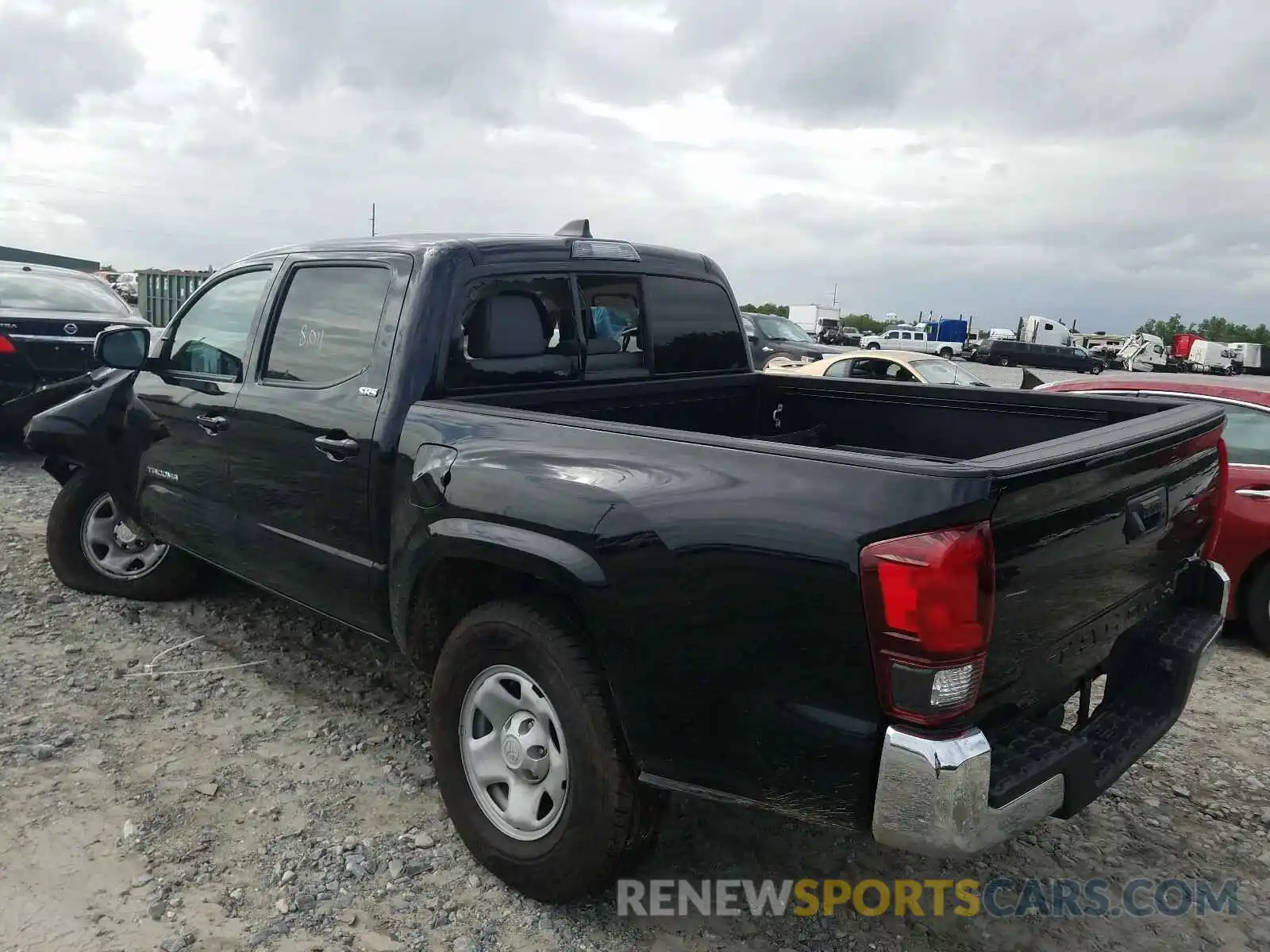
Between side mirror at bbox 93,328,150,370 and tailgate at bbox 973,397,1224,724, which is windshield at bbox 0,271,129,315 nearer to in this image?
side mirror at bbox 93,328,150,370

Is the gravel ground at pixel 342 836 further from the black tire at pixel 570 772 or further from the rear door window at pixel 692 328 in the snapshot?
the rear door window at pixel 692 328

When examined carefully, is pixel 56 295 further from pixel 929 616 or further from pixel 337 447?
pixel 929 616

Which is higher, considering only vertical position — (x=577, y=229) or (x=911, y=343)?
(x=577, y=229)

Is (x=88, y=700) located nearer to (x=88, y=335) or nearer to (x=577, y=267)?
(x=577, y=267)

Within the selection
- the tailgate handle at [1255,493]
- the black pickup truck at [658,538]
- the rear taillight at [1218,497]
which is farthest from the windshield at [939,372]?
the rear taillight at [1218,497]

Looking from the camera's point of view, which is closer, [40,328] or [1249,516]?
[1249,516]

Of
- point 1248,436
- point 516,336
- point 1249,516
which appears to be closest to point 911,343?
point 1248,436

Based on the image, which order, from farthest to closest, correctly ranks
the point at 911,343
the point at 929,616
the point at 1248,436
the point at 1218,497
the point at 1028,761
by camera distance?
the point at 911,343 → the point at 1248,436 → the point at 1218,497 → the point at 1028,761 → the point at 929,616

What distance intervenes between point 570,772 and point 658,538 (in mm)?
708

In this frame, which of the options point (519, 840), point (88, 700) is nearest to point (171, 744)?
point (88, 700)

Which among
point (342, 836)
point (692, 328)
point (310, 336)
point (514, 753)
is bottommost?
point (342, 836)

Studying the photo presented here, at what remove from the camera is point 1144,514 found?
100 inches

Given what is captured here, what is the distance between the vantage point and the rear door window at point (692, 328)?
404 centimetres

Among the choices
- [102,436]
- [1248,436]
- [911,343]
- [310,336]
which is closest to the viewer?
[310,336]
